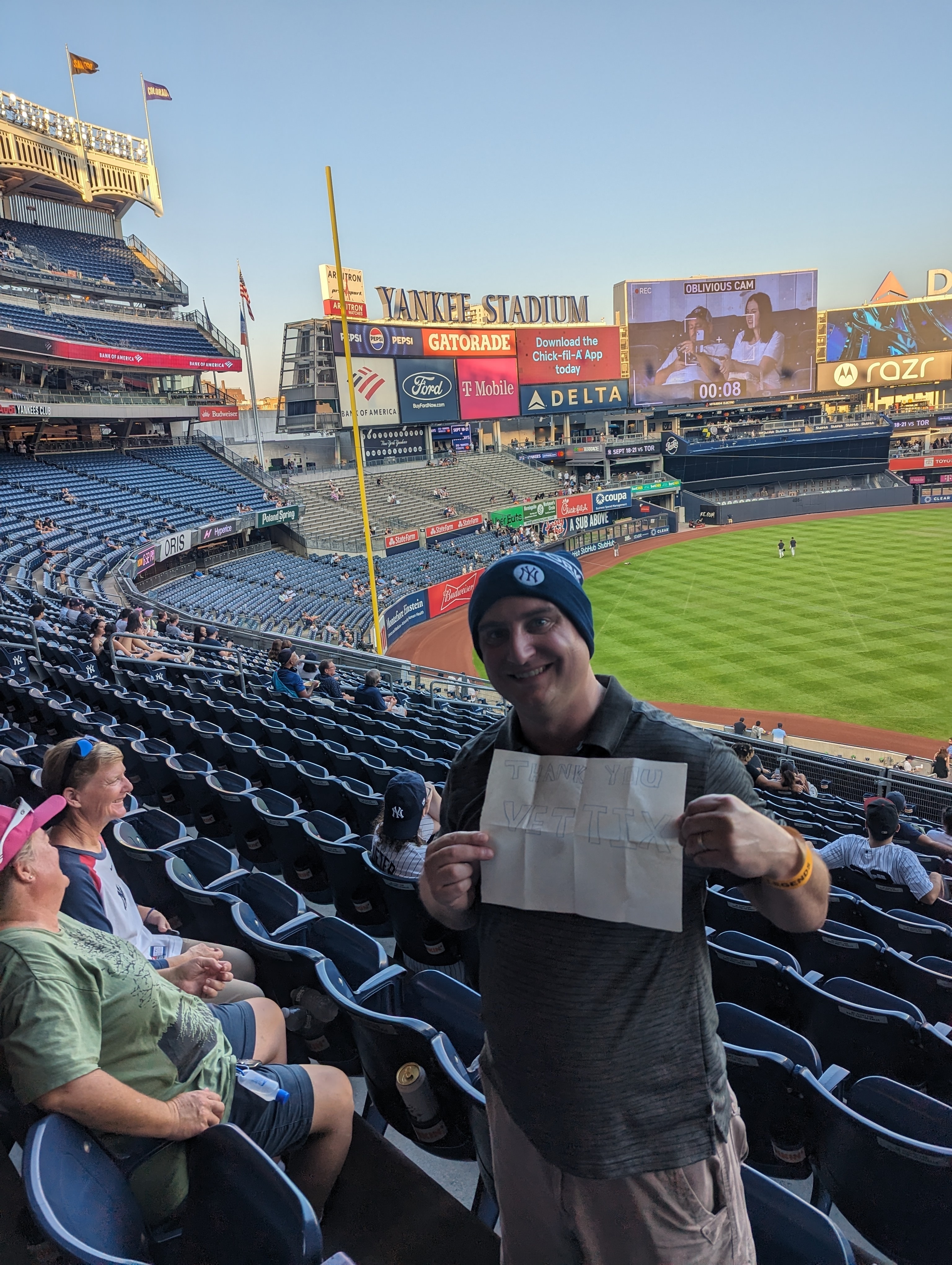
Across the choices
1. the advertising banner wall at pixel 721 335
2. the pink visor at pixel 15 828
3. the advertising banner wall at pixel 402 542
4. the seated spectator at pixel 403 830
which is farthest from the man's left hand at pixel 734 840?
the advertising banner wall at pixel 721 335

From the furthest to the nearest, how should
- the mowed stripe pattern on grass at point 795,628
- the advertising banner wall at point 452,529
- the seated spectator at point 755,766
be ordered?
the advertising banner wall at point 452,529, the mowed stripe pattern on grass at point 795,628, the seated spectator at point 755,766

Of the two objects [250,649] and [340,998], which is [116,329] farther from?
[340,998]

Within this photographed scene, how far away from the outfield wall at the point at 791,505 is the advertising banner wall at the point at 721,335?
11.4 meters

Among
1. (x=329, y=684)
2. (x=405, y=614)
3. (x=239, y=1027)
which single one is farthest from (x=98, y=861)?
(x=405, y=614)

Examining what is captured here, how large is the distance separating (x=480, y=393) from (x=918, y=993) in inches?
2004

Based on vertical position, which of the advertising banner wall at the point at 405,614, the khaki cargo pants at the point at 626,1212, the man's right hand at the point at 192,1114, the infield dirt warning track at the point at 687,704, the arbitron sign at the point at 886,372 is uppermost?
the arbitron sign at the point at 886,372

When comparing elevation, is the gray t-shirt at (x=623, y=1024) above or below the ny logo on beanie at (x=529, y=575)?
below

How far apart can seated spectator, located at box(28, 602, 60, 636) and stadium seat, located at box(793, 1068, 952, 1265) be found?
10.7 meters

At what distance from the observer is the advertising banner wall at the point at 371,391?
45031mm

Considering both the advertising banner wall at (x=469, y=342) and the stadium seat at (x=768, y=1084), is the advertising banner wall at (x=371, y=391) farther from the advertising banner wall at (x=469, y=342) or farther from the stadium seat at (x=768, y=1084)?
the stadium seat at (x=768, y=1084)

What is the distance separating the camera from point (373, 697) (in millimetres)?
10281

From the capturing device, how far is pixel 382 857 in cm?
411

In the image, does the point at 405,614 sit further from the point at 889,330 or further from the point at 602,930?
the point at 889,330

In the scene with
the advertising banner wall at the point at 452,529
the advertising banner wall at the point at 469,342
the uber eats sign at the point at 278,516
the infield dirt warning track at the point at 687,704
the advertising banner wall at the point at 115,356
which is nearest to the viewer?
the infield dirt warning track at the point at 687,704
